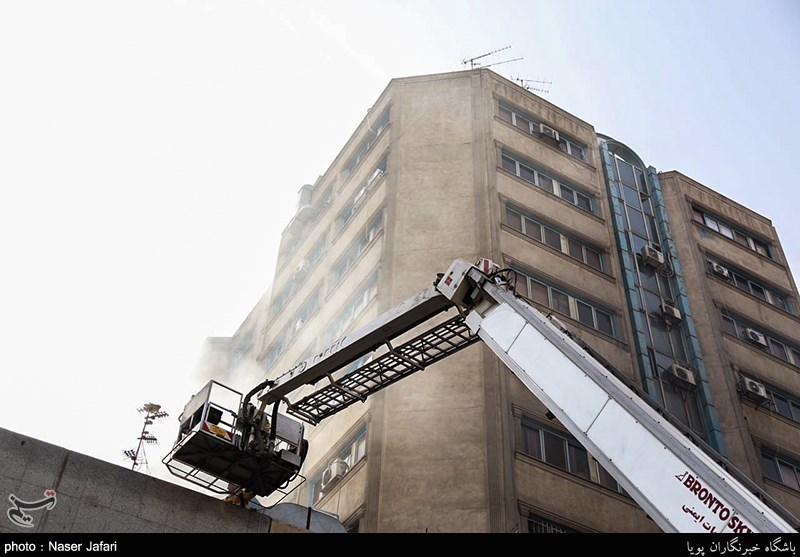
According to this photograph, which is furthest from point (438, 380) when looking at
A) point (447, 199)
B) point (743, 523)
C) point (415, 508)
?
point (743, 523)

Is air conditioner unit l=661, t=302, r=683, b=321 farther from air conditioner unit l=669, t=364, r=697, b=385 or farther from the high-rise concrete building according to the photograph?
air conditioner unit l=669, t=364, r=697, b=385

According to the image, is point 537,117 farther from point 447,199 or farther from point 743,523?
point 743,523

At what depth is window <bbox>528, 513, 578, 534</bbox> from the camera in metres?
20.8

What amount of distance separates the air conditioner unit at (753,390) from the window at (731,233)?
31.0 ft

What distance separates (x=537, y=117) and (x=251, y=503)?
887 inches

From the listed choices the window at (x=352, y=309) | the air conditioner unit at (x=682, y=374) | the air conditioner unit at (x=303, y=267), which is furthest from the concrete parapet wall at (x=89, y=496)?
the air conditioner unit at (x=303, y=267)

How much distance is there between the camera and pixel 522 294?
1047 inches

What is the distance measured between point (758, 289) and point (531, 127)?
43.0 feet

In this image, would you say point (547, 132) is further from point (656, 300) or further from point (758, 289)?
point (758, 289)

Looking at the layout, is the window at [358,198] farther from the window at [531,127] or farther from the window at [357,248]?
the window at [531,127]

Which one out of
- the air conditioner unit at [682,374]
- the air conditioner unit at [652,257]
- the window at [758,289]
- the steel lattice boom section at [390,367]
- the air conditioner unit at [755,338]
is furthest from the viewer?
the window at [758,289]

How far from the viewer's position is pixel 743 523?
8.68m

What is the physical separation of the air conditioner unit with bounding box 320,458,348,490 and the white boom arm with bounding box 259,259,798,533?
863 centimetres

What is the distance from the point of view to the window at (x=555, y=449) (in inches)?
895
